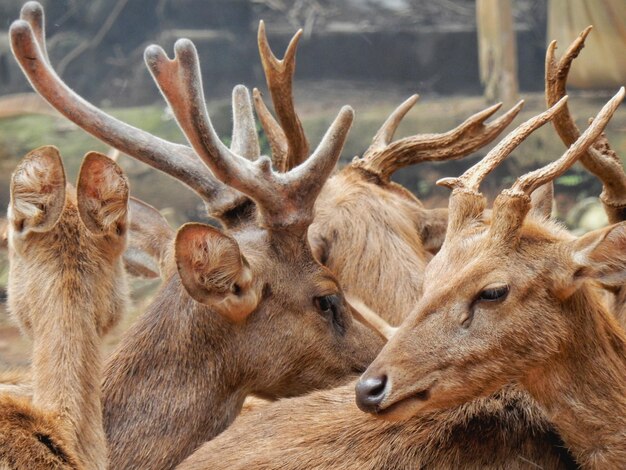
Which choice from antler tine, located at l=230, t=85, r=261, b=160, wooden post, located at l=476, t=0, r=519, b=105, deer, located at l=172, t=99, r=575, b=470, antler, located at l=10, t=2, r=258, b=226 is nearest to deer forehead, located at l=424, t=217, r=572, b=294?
deer, located at l=172, t=99, r=575, b=470

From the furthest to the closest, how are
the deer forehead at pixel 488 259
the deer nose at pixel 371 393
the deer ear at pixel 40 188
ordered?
1. the deer ear at pixel 40 188
2. the deer forehead at pixel 488 259
3. the deer nose at pixel 371 393

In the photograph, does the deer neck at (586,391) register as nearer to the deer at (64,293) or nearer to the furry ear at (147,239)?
the deer at (64,293)

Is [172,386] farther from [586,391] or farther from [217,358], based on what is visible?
[586,391]

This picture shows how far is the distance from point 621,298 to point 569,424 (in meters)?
1.40

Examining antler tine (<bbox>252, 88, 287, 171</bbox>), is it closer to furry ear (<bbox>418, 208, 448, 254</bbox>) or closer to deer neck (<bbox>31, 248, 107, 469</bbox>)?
furry ear (<bbox>418, 208, 448, 254</bbox>)

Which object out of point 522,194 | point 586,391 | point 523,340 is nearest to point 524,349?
point 523,340

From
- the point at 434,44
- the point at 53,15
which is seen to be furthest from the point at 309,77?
the point at 53,15

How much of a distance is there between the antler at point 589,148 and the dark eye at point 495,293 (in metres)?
1.25

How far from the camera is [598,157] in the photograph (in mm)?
4625

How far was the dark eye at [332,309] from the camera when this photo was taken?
14.4 feet

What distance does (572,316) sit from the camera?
353 centimetres

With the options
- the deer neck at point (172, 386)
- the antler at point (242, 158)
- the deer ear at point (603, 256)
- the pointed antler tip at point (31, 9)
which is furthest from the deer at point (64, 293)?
the deer ear at point (603, 256)

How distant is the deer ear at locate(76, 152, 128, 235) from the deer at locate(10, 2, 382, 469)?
0.25 metres

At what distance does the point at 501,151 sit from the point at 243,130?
5.29 feet
